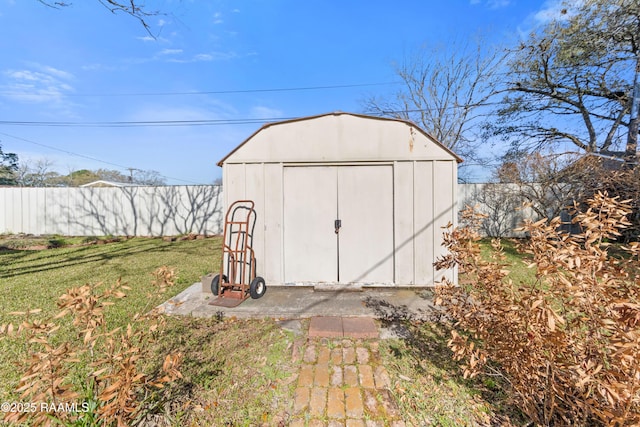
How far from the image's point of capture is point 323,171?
4.26 m

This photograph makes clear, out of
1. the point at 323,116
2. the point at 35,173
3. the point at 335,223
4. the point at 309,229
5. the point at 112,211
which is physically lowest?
the point at 309,229

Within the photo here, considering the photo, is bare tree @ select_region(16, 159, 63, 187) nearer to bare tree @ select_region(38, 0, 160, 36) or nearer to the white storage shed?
bare tree @ select_region(38, 0, 160, 36)

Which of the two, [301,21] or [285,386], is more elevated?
[301,21]

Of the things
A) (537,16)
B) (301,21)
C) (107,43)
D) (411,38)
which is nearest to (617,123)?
(537,16)

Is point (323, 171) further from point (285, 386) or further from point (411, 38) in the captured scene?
point (411, 38)

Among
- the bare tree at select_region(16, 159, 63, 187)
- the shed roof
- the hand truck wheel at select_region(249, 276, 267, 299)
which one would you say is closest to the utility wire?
the bare tree at select_region(16, 159, 63, 187)

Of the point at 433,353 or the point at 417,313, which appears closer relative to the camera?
the point at 433,353

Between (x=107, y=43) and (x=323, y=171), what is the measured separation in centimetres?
587

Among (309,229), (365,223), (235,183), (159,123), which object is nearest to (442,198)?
(365,223)

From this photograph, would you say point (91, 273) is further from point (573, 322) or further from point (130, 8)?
point (573, 322)

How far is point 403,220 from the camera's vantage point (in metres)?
4.13

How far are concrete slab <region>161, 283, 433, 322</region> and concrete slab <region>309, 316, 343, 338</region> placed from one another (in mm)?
134

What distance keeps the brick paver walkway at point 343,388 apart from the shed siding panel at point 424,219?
6.14 ft

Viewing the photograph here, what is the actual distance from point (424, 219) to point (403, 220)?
0.32 m
